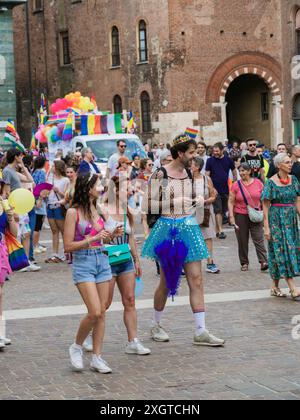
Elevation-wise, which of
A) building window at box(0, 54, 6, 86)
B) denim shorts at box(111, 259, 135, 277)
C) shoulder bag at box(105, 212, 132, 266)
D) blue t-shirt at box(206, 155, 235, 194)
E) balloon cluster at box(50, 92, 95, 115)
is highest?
building window at box(0, 54, 6, 86)

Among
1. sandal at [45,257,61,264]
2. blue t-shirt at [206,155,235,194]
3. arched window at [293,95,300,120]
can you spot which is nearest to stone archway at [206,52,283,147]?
arched window at [293,95,300,120]

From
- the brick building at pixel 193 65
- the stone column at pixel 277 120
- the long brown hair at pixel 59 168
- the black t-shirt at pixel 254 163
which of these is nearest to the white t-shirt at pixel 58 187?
the long brown hair at pixel 59 168

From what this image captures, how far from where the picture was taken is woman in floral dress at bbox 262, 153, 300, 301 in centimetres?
1085

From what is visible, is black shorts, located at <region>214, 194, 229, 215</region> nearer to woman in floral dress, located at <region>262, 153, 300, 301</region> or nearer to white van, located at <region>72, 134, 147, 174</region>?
woman in floral dress, located at <region>262, 153, 300, 301</region>

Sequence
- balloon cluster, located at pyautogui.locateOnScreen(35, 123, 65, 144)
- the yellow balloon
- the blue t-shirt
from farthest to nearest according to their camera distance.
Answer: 1. balloon cluster, located at pyautogui.locateOnScreen(35, 123, 65, 144)
2. the blue t-shirt
3. the yellow balloon

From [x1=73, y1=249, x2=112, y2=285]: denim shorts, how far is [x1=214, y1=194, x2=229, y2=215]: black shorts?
33.6ft

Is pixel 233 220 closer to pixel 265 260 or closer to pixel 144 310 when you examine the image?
pixel 265 260

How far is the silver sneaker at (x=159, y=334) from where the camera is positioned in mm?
8625

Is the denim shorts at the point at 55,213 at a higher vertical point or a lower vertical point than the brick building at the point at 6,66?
lower

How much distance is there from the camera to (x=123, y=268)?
8.03m

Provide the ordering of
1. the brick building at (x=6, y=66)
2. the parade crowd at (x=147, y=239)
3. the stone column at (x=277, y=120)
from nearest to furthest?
the parade crowd at (x=147, y=239) → the brick building at (x=6, y=66) → the stone column at (x=277, y=120)

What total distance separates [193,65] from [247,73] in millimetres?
2644

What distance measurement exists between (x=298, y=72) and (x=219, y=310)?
21.2 meters

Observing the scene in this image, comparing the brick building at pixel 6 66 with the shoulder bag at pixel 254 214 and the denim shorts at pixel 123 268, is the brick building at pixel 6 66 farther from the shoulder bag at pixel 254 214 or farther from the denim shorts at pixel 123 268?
the denim shorts at pixel 123 268
